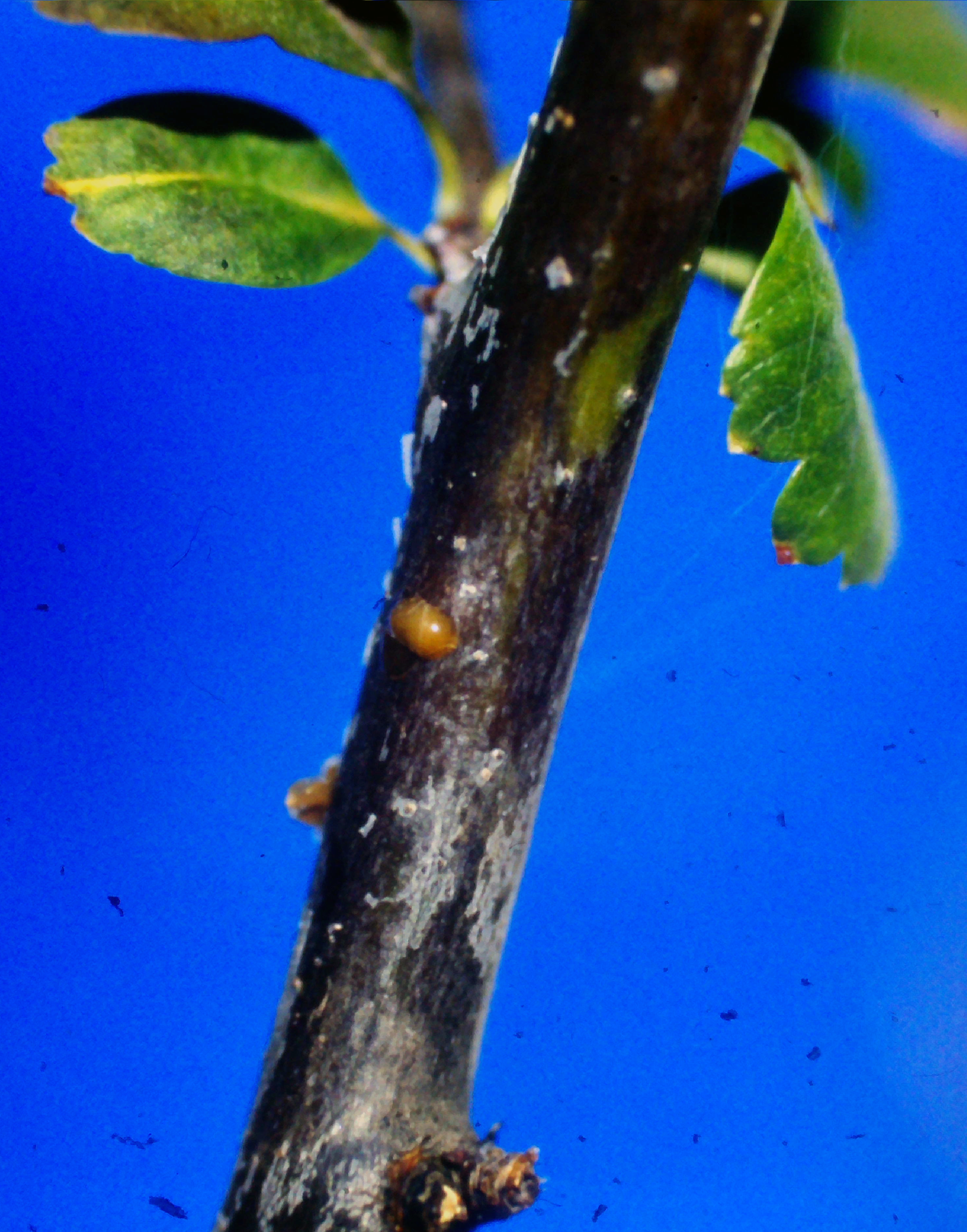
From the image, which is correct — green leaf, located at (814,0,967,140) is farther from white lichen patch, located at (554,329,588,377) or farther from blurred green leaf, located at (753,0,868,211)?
white lichen patch, located at (554,329,588,377)

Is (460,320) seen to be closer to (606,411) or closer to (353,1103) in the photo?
(606,411)

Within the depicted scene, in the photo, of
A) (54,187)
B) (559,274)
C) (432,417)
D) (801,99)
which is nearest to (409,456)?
(432,417)

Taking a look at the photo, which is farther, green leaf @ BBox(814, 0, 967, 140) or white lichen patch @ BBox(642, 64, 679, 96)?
green leaf @ BBox(814, 0, 967, 140)

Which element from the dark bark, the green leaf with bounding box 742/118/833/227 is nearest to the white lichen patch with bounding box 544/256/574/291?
the dark bark

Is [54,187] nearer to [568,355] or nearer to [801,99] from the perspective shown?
[568,355]

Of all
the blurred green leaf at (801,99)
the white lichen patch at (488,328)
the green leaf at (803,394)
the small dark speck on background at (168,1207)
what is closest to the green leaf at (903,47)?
the blurred green leaf at (801,99)

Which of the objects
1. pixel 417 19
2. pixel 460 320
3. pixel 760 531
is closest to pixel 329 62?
pixel 417 19
